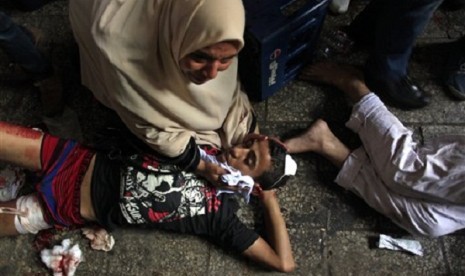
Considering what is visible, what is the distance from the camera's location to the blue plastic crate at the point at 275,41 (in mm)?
1804

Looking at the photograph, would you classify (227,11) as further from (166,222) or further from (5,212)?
(5,212)

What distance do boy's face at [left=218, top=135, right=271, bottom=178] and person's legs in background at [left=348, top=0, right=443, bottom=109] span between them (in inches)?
26.9

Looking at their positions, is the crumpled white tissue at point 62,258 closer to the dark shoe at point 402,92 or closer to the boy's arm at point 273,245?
the boy's arm at point 273,245

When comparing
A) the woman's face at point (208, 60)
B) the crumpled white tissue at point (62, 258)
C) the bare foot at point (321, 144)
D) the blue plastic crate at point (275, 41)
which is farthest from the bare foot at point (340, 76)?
the crumpled white tissue at point (62, 258)

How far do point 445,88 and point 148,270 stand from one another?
1.63 metres

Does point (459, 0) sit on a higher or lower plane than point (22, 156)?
higher

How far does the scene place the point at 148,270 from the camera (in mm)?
1877

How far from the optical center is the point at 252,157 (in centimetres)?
182

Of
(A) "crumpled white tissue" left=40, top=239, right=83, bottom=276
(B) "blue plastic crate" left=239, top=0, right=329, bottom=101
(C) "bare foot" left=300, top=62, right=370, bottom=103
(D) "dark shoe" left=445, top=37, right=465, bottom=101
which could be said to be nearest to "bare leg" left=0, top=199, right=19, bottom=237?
(A) "crumpled white tissue" left=40, top=239, right=83, bottom=276

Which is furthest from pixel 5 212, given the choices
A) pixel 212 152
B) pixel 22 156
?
pixel 212 152

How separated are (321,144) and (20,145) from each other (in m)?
1.25

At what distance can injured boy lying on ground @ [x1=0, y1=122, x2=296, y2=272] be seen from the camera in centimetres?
179

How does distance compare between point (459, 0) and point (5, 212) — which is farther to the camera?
point (459, 0)

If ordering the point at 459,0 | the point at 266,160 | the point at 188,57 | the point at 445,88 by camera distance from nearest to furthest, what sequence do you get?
the point at 188,57 → the point at 266,160 → the point at 445,88 → the point at 459,0
